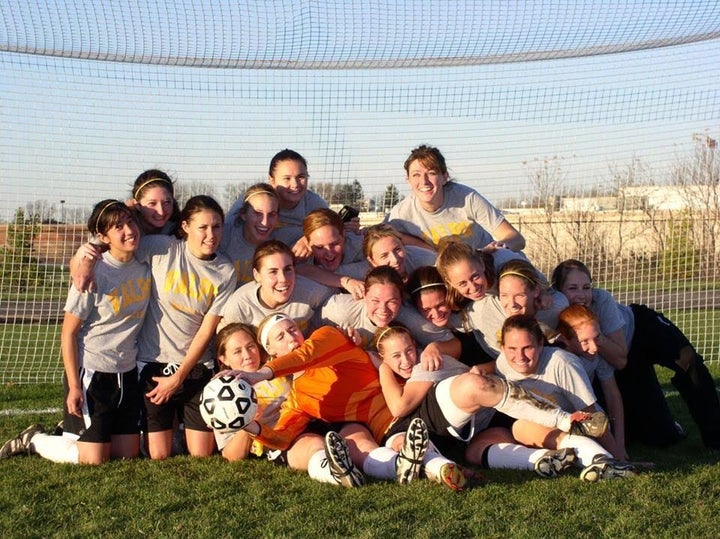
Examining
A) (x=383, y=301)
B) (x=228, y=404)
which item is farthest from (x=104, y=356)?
(x=383, y=301)

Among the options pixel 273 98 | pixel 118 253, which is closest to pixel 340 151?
pixel 273 98

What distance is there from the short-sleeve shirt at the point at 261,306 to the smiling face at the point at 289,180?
78 cm

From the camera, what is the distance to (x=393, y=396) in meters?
4.86

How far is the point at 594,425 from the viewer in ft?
14.4

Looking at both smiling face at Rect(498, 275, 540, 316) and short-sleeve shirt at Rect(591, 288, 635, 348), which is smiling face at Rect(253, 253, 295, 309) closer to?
smiling face at Rect(498, 275, 540, 316)

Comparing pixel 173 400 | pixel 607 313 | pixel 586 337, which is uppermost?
pixel 607 313

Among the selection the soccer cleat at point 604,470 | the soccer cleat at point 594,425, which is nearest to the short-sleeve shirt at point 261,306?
the soccer cleat at point 594,425

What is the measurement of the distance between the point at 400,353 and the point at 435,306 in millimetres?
401

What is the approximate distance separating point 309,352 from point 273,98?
5.67 metres

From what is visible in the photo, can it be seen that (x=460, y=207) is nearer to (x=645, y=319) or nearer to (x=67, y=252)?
(x=645, y=319)

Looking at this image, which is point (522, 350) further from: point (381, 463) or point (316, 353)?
point (316, 353)

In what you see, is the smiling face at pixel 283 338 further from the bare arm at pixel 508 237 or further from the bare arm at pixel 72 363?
the bare arm at pixel 508 237

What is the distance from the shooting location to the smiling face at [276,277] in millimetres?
5000

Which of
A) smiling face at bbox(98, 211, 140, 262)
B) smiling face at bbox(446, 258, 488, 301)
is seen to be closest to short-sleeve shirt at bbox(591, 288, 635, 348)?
smiling face at bbox(446, 258, 488, 301)
